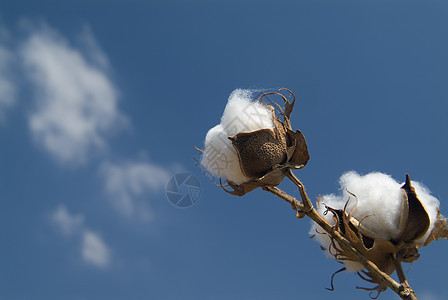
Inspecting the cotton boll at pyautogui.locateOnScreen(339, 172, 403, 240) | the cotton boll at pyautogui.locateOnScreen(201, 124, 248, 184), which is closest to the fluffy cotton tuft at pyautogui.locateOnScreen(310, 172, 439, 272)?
the cotton boll at pyautogui.locateOnScreen(339, 172, 403, 240)

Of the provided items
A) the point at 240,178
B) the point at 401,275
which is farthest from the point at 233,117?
the point at 401,275

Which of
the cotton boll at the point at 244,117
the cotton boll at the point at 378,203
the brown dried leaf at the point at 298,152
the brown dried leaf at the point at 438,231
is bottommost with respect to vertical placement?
the brown dried leaf at the point at 438,231

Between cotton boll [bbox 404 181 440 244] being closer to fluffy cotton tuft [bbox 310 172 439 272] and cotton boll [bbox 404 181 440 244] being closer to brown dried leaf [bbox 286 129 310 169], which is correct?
fluffy cotton tuft [bbox 310 172 439 272]

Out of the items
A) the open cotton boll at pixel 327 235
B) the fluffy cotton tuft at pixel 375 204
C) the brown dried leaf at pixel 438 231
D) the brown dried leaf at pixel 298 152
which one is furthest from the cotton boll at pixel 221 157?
the brown dried leaf at pixel 438 231

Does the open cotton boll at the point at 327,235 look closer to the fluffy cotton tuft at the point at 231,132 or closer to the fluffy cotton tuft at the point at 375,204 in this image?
the fluffy cotton tuft at the point at 375,204

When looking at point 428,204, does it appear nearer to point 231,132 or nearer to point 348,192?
point 348,192

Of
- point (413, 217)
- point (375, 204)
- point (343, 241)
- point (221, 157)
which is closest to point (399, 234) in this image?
point (413, 217)

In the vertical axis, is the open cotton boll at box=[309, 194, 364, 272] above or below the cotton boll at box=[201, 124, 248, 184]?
below
